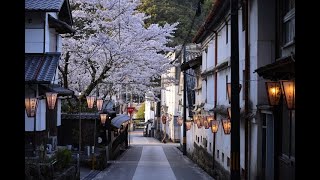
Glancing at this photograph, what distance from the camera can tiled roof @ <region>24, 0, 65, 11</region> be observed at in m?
22.2

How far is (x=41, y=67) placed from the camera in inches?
847

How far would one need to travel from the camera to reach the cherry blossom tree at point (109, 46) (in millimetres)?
31531

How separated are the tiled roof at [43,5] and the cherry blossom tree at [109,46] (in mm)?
7174

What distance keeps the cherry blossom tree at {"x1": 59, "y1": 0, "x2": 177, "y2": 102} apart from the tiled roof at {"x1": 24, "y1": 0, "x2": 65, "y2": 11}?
717 centimetres

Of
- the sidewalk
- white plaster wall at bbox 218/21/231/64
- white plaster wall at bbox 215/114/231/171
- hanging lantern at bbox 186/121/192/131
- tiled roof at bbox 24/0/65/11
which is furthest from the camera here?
hanging lantern at bbox 186/121/192/131

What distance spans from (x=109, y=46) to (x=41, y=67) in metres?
9.39

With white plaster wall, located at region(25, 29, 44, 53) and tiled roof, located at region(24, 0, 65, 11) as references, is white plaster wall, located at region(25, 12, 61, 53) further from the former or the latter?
tiled roof, located at region(24, 0, 65, 11)

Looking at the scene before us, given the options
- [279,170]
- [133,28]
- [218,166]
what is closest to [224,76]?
[218,166]

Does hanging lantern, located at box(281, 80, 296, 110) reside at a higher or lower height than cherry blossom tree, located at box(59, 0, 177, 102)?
lower

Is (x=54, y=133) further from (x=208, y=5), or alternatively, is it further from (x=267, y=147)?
(x=208, y=5)

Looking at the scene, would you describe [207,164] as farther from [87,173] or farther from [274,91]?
[274,91]

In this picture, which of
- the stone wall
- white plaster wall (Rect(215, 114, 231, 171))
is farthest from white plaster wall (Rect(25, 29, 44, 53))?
the stone wall

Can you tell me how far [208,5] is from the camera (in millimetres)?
51031

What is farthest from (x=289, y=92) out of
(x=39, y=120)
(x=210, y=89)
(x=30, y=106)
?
(x=210, y=89)
